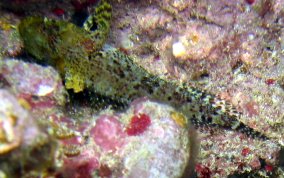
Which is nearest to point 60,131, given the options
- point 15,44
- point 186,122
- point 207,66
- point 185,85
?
point 186,122

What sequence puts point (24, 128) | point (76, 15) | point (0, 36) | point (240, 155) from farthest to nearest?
point (76, 15) < point (240, 155) < point (0, 36) < point (24, 128)

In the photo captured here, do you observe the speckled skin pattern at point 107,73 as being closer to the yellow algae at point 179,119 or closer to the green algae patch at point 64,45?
the green algae patch at point 64,45

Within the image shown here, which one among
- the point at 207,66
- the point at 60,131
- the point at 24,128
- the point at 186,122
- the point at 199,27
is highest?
the point at 199,27

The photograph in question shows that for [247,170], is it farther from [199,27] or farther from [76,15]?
[76,15]

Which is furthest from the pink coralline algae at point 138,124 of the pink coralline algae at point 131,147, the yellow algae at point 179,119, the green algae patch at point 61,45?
the green algae patch at point 61,45

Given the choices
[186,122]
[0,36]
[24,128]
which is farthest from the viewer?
[0,36]

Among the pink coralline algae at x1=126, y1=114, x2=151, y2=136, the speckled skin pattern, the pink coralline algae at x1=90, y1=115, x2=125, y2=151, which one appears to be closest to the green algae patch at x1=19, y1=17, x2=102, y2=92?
the speckled skin pattern
